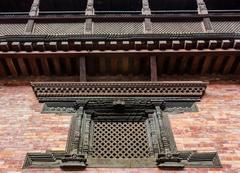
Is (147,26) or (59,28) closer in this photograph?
(147,26)

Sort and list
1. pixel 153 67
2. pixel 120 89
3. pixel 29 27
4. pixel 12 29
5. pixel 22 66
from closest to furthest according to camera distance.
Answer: pixel 120 89 → pixel 153 67 → pixel 22 66 → pixel 29 27 → pixel 12 29

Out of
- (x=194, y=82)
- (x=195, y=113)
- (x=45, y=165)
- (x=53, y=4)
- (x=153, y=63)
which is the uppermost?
(x=53, y=4)

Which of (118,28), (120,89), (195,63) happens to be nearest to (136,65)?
(120,89)

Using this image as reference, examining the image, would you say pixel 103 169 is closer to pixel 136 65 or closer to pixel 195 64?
pixel 136 65

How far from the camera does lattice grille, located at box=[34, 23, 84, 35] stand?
841cm

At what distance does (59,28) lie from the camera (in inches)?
336

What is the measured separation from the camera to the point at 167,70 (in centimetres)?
809

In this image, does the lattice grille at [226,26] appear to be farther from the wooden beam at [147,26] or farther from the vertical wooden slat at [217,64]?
the wooden beam at [147,26]

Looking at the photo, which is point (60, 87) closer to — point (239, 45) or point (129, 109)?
point (129, 109)

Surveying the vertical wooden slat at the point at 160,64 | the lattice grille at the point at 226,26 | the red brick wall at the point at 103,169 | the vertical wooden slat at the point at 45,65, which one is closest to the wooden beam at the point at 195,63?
the vertical wooden slat at the point at 160,64

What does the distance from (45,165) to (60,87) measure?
1867 mm

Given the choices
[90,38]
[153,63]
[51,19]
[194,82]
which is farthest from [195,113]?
[51,19]

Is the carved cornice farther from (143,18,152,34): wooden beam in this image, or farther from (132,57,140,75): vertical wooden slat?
(143,18,152,34): wooden beam

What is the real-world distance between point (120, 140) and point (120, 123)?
0.43 meters
